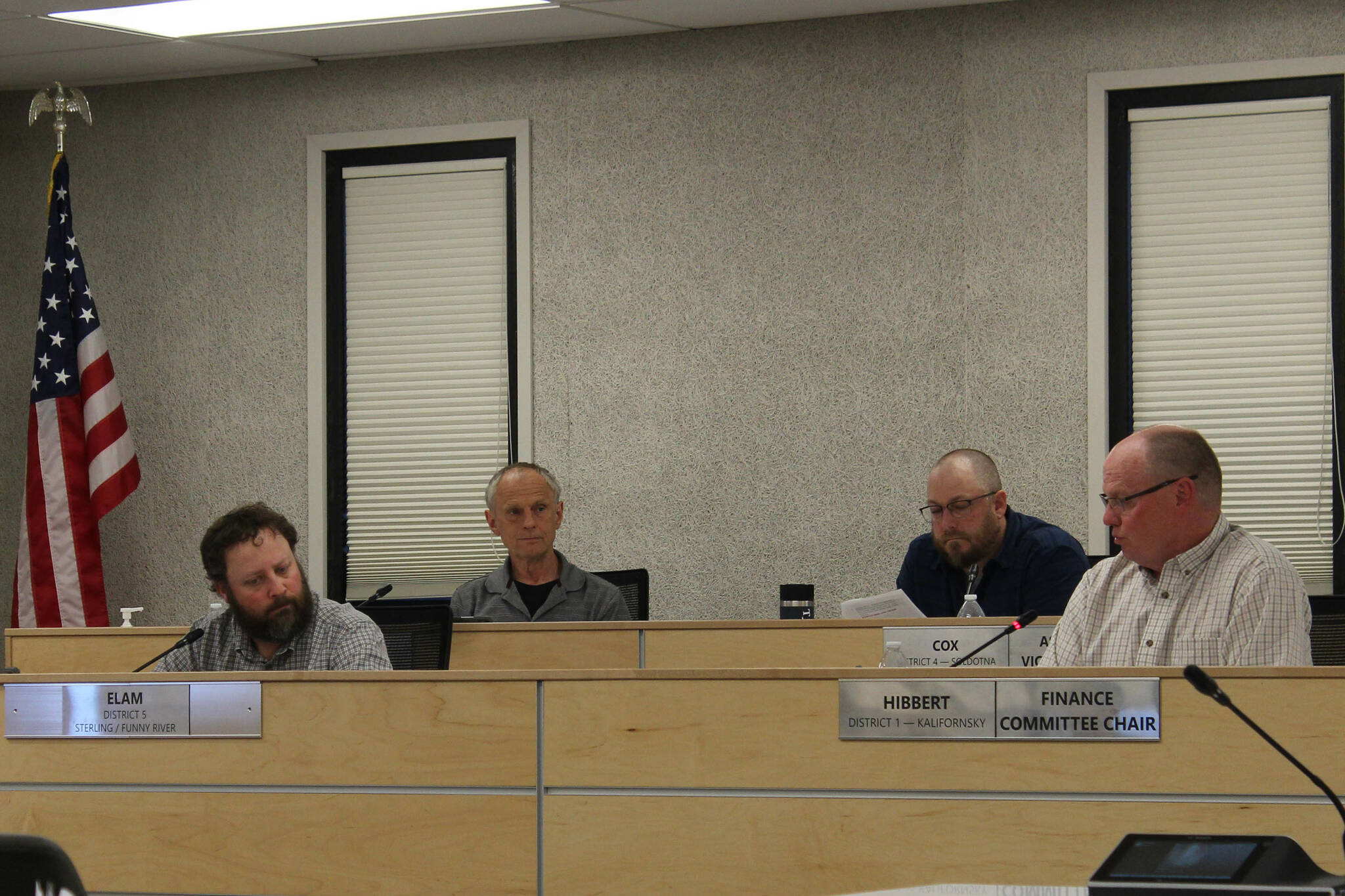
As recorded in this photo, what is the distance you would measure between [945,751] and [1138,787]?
0.90 ft

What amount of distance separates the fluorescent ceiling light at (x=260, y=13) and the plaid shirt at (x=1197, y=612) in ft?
9.98

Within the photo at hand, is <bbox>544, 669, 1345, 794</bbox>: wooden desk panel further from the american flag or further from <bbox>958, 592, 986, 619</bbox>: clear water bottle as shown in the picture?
the american flag

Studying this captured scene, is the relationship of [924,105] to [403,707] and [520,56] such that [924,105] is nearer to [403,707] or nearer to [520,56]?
[520,56]

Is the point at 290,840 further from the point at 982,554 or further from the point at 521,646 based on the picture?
the point at 982,554

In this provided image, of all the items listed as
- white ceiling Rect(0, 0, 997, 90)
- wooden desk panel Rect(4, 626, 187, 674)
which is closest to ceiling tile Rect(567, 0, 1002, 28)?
white ceiling Rect(0, 0, 997, 90)

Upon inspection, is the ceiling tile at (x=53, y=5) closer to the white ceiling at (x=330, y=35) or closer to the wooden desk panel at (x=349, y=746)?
the white ceiling at (x=330, y=35)

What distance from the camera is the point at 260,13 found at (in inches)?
201

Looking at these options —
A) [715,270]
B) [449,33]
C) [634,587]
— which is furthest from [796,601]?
[449,33]

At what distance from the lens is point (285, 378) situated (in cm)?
584

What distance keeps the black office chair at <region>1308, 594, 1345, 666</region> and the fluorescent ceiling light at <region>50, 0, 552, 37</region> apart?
3.22 m

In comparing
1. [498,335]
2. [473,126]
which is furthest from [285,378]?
[473,126]

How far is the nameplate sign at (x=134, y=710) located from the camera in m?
2.31

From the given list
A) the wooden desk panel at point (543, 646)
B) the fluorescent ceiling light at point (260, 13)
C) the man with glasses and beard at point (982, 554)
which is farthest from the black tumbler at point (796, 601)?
the fluorescent ceiling light at point (260, 13)

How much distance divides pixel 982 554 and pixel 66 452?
3592 millimetres
